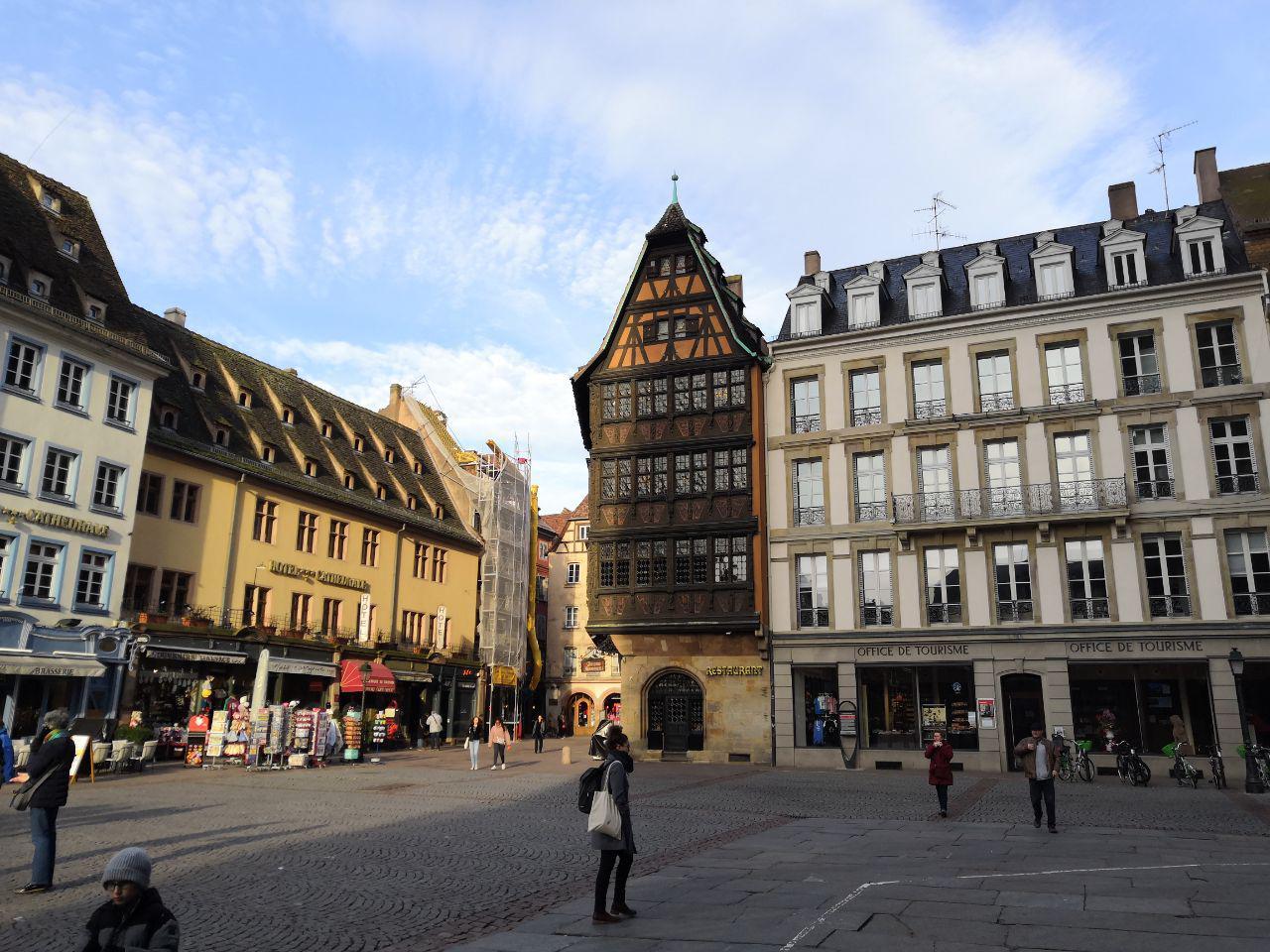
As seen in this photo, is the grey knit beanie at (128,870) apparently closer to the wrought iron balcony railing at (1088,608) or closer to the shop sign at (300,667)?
the wrought iron balcony railing at (1088,608)

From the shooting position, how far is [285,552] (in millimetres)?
38938

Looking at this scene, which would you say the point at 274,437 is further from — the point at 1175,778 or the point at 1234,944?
the point at 1234,944

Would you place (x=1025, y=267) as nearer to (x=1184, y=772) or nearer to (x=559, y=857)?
(x=1184, y=772)

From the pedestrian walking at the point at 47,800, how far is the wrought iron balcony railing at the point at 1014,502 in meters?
26.3

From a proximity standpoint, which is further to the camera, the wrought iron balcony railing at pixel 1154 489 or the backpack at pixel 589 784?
the wrought iron balcony railing at pixel 1154 489

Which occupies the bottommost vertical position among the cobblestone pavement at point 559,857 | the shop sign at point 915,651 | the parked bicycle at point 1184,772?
the cobblestone pavement at point 559,857

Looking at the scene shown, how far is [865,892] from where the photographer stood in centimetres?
1030

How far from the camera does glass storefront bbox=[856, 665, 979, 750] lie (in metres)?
31.5

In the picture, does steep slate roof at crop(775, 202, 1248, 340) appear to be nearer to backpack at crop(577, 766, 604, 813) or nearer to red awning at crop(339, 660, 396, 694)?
red awning at crop(339, 660, 396, 694)

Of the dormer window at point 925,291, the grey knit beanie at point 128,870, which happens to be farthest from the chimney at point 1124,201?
the grey knit beanie at point 128,870

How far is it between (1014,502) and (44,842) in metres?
27.9

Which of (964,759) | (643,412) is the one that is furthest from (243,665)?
(964,759)

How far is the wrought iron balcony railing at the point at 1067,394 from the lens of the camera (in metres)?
31.4

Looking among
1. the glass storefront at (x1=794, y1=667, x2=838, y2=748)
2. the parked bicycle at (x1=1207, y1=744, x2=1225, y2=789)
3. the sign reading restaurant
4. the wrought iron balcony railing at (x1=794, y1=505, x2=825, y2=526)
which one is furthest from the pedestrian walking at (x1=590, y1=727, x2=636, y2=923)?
the sign reading restaurant
